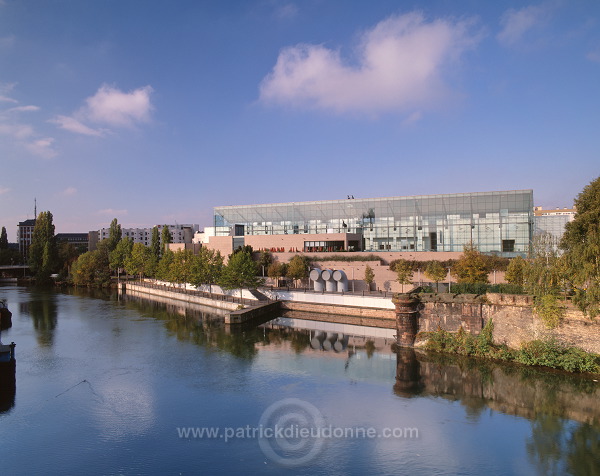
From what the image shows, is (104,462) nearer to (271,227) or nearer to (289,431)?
(289,431)

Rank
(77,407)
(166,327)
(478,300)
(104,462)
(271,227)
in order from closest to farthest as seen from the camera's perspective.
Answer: (104,462) < (77,407) < (478,300) < (166,327) < (271,227)

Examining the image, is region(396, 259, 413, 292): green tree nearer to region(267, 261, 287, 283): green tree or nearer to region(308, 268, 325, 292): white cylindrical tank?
region(308, 268, 325, 292): white cylindrical tank

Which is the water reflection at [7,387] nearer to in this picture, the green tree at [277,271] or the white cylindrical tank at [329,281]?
the white cylindrical tank at [329,281]

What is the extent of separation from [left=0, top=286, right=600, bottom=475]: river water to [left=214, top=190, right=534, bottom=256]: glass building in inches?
1108

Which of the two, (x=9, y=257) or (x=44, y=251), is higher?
(x=44, y=251)

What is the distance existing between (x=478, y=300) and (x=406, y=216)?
32.1 meters

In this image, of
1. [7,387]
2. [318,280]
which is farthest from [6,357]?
[318,280]

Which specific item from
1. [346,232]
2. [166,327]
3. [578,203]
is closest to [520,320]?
[578,203]

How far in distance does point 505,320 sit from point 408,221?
33.1 meters

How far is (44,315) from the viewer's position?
4644 cm

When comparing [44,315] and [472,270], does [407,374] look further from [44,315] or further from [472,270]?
[44,315]

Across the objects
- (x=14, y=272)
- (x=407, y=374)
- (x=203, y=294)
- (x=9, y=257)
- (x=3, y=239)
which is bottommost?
(x=407, y=374)

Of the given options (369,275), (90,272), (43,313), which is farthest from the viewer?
(90,272)

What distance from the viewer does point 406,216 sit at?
2292 inches
